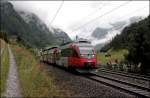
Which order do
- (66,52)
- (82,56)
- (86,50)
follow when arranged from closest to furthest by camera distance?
(82,56) → (86,50) → (66,52)

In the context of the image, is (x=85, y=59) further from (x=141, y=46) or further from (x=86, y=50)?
(x=141, y=46)

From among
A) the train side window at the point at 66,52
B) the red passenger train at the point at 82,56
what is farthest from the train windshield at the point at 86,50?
the train side window at the point at 66,52

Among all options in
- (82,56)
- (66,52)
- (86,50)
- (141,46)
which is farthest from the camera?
(66,52)

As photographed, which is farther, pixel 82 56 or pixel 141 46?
pixel 141 46

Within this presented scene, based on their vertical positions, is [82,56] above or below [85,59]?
above

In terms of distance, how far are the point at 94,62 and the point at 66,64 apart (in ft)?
12.9

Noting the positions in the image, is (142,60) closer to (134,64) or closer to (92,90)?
(134,64)

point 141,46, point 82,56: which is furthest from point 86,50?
point 141,46

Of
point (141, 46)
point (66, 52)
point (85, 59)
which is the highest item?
point (141, 46)

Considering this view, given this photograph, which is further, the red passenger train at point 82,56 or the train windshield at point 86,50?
the train windshield at point 86,50

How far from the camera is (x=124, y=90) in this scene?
18.5 meters

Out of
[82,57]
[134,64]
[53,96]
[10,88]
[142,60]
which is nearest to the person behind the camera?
[53,96]

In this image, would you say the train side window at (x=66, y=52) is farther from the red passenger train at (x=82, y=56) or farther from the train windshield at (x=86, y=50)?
the train windshield at (x=86, y=50)

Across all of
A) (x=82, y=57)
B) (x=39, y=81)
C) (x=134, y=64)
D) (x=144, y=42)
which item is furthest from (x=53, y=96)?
(x=134, y=64)
